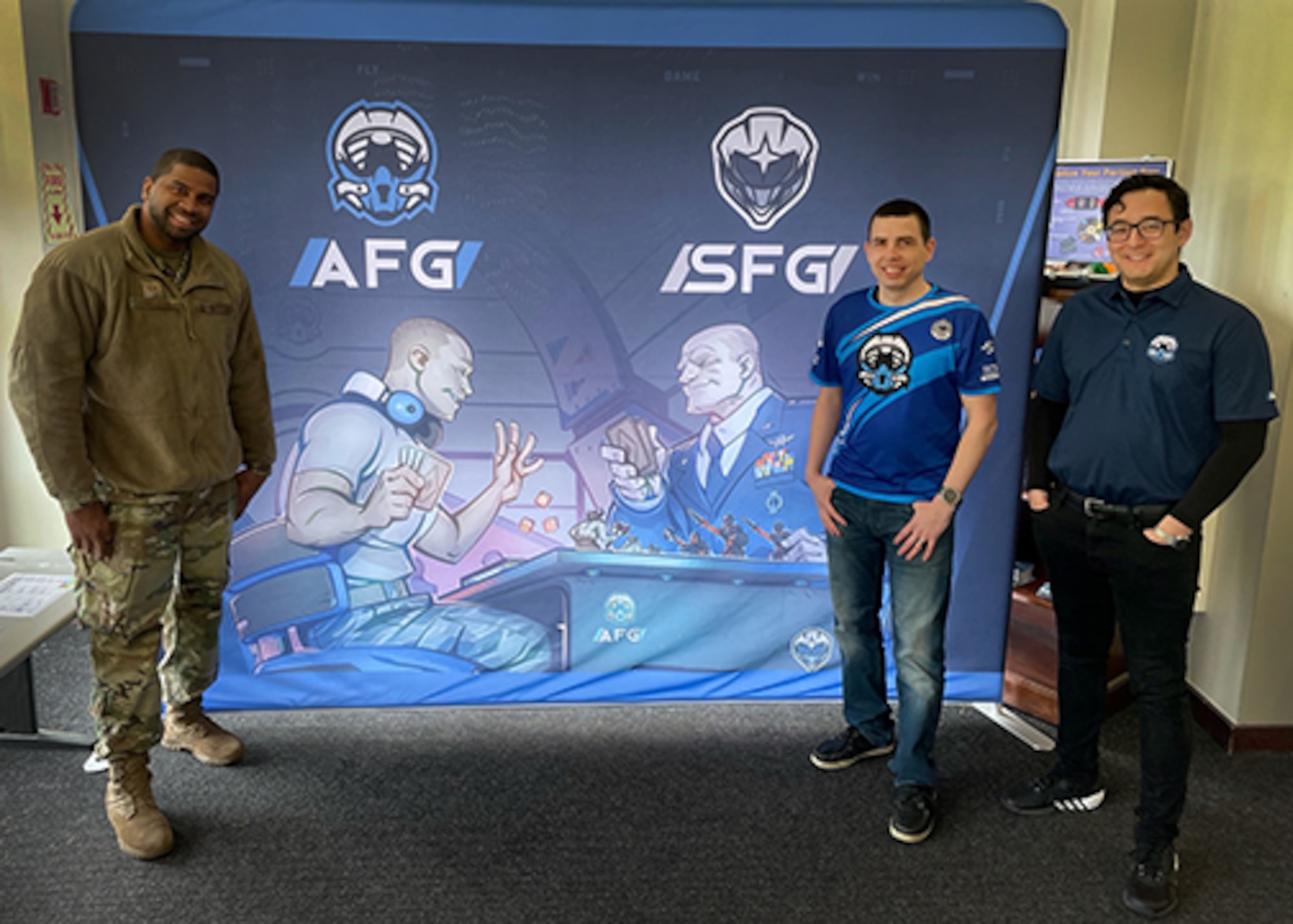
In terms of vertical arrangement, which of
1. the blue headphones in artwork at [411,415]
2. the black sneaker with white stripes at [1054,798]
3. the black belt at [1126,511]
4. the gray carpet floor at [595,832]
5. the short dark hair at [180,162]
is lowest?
the gray carpet floor at [595,832]

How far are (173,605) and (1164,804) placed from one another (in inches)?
99.3

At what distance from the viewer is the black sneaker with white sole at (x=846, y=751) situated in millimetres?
2842

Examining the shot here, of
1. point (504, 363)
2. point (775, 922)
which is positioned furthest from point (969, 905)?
point (504, 363)

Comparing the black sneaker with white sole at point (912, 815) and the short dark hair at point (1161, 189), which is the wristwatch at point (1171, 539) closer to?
the short dark hair at point (1161, 189)

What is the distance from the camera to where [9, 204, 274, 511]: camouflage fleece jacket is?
2184 mm

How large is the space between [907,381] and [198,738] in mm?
2205

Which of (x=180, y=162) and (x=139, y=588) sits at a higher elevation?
(x=180, y=162)

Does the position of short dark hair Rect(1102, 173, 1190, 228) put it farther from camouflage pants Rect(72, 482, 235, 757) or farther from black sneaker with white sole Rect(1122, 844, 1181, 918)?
camouflage pants Rect(72, 482, 235, 757)

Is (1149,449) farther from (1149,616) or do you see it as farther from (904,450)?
(904,450)

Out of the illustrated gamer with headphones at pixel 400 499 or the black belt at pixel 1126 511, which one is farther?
the illustrated gamer with headphones at pixel 400 499

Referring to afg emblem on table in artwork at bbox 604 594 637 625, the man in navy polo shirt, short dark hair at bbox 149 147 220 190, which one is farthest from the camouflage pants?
the man in navy polo shirt

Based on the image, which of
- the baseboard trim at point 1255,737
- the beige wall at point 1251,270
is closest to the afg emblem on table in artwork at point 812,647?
the baseboard trim at point 1255,737

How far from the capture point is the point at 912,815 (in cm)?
251

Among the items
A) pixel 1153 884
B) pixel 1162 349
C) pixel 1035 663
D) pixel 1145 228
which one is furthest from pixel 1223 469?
pixel 1035 663
